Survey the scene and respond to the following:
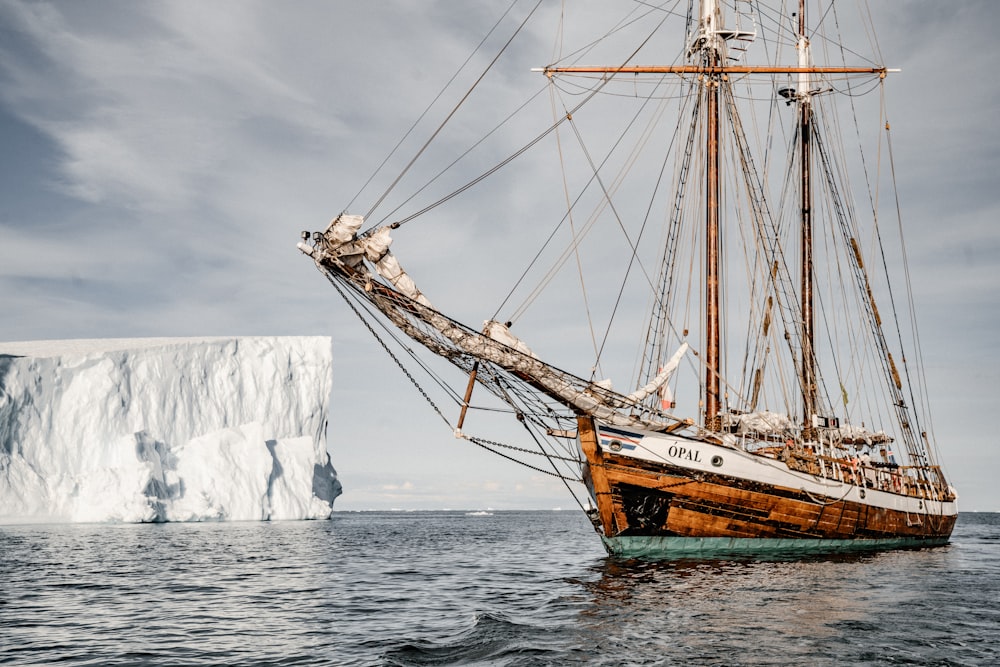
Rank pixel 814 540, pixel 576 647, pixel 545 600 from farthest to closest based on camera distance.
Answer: pixel 814 540
pixel 545 600
pixel 576 647

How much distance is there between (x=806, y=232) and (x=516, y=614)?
81.3ft

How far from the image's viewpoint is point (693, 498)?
74.4ft

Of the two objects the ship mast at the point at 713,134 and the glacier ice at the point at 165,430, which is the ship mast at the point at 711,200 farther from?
the glacier ice at the point at 165,430

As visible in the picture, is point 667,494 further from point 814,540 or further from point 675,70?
point 675,70

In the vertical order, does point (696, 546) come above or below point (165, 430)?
below

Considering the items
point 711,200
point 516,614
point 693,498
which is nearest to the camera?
point 516,614

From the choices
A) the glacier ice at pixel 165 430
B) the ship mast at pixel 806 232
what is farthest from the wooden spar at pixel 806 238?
the glacier ice at pixel 165 430

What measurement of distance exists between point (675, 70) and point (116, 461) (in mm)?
54532

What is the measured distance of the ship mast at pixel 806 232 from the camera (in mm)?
32062

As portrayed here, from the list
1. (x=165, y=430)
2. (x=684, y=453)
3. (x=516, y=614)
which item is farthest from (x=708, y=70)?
(x=165, y=430)

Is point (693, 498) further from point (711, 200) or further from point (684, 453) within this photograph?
point (711, 200)

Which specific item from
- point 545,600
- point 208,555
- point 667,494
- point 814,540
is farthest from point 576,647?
point 208,555

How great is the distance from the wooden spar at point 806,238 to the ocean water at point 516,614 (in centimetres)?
682

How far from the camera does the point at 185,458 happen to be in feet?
219
